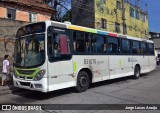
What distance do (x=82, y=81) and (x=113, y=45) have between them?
3.47 metres

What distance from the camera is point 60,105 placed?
8.41 meters

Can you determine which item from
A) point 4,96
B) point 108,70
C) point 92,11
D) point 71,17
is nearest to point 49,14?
point 92,11

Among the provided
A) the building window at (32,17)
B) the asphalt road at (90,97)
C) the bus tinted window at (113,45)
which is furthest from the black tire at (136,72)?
the building window at (32,17)

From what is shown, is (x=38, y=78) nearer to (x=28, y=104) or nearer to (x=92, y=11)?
(x=28, y=104)

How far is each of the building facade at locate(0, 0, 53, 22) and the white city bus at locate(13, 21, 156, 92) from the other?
14308mm

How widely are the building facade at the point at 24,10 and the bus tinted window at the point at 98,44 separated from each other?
14390mm

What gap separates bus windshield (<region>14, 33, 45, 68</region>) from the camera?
930cm

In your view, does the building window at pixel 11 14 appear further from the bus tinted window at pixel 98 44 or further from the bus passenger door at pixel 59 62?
the bus passenger door at pixel 59 62

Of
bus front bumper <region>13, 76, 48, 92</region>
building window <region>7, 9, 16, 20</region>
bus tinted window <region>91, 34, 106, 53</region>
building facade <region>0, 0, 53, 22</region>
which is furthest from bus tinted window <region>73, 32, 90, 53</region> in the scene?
building window <region>7, 9, 16, 20</region>

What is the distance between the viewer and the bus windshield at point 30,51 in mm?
9305

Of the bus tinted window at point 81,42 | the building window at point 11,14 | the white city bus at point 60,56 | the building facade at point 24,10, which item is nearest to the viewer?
the white city bus at point 60,56

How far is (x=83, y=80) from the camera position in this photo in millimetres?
11016

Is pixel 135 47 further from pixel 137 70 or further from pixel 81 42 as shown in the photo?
pixel 81 42

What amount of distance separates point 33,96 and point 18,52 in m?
1.93
